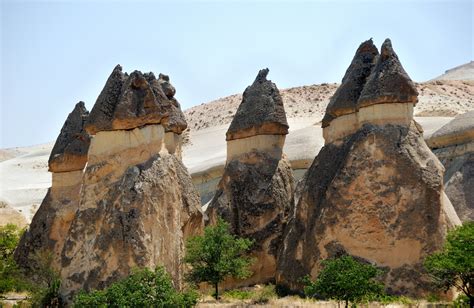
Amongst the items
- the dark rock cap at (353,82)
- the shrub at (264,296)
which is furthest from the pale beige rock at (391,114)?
the shrub at (264,296)

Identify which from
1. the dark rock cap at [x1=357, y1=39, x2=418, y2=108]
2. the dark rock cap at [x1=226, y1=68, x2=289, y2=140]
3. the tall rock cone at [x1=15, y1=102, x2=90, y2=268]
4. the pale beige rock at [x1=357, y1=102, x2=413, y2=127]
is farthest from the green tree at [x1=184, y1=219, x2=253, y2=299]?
the tall rock cone at [x1=15, y1=102, x2=90, y2=268]

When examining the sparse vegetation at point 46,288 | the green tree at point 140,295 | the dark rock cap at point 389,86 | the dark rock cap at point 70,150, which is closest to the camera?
the green tree at point 140,295

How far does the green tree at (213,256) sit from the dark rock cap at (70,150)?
557 cm

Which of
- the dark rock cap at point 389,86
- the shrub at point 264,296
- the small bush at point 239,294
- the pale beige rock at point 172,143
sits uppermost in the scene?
the dark rock cap at point 389,86

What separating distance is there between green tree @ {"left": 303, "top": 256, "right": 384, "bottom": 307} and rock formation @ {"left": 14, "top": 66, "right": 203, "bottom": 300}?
3.38 m

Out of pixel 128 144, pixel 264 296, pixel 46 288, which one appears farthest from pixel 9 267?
pixel 264 296

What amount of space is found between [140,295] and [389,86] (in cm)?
822

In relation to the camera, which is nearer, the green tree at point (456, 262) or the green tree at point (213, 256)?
the green tree at point (456, 262)

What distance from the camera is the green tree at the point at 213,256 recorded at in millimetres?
18422

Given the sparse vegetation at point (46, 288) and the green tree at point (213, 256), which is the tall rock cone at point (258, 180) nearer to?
the green tree at point (213, 256)

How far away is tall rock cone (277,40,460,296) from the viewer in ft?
55.2

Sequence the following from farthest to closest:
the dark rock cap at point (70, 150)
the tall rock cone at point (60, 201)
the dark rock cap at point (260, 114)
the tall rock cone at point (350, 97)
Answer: the dark rock cap at point (260, 114) < the dark rock cap at point (70, 150) < the tall rock cone at point (60, 201) < the tall rock cone at point (350, 97)

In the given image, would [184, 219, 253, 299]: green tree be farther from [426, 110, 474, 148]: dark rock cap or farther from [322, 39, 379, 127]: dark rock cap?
[426, 110, 474, 148]: dark rock cap

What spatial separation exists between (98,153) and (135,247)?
2.99 m
